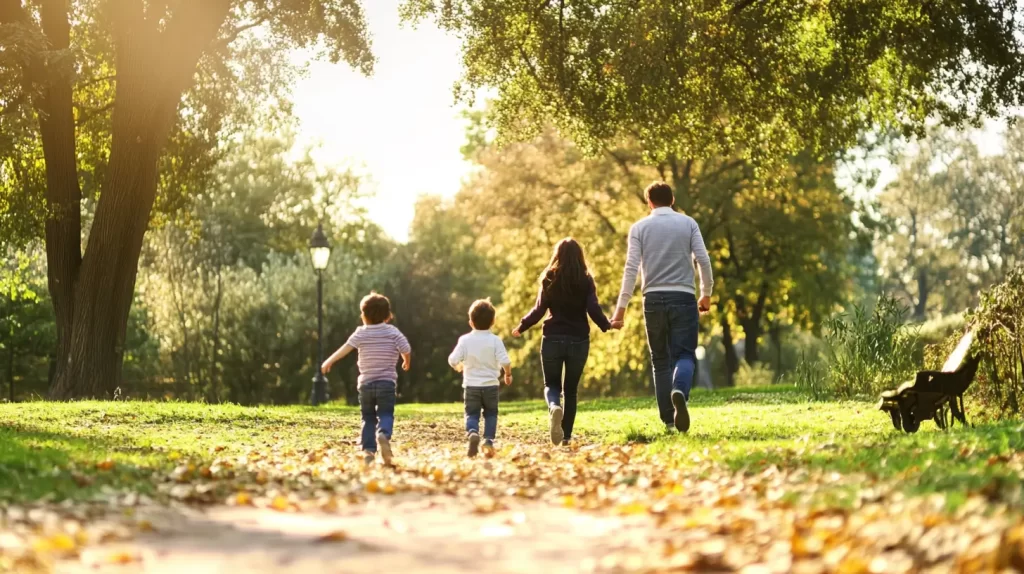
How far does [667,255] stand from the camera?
34.4 feet

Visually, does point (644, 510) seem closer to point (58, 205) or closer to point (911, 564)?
point (911, 564)

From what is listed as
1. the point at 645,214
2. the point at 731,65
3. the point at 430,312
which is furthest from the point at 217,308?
the point at 731,65

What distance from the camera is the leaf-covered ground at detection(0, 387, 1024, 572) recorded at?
4.62 metres

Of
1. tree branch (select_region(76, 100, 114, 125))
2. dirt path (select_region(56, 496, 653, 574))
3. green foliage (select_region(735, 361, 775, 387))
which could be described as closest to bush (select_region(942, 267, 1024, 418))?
dirt path (select_region(56, 496, 653, 574))

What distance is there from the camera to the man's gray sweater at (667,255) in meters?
Result: 10.5

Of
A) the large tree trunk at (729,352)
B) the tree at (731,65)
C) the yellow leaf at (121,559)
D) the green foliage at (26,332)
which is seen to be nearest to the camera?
the yellow leaf at (121,559)

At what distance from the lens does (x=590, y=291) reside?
35.2 feet

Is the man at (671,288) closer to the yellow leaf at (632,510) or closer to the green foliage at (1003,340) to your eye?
the green foliage at (1003,340)

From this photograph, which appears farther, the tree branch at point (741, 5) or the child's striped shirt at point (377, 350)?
the tree branch at point (741, 5)

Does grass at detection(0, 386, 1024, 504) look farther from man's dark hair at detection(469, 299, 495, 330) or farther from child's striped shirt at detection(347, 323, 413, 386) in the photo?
man's dark hair at detection(469, 299, 495, 330)

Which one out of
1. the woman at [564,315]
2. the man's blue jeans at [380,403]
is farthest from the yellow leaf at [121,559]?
the woman at [564,315]

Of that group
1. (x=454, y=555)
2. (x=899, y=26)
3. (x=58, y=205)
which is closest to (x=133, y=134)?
(x=58, y=205)

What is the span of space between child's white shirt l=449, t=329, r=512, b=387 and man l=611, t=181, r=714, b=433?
Result: 115 cm

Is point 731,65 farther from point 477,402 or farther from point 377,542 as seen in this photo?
point 377,542
